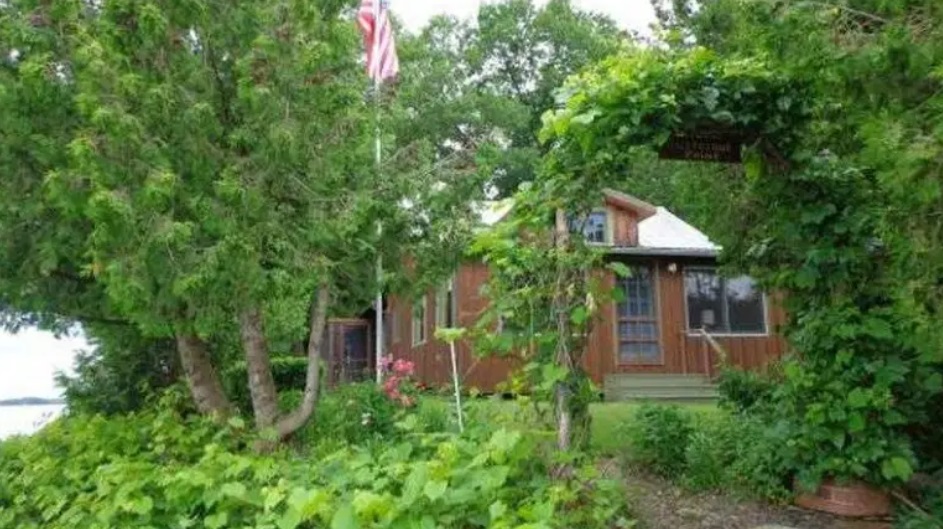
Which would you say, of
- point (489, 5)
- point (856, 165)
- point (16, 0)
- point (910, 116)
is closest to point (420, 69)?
point (489, 5)

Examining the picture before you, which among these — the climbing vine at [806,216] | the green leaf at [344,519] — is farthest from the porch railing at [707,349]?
the green leaf at [344,519]

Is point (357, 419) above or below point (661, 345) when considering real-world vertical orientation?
below

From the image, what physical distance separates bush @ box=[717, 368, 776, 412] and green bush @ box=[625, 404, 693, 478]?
4.13 feet

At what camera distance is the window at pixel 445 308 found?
45.0ft

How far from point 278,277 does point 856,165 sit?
3.82 m

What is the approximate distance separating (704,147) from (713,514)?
2398 millimetres

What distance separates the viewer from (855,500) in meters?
4.75

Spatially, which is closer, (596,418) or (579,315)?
(579,315)

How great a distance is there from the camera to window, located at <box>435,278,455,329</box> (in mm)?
13727

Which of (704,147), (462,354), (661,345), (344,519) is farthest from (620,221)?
(344,519)

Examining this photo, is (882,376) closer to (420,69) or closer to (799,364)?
(799,364)

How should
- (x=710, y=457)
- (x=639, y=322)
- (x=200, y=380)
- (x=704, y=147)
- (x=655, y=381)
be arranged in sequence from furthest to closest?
(x=639, y=322)
(x=655, y=381)
(x=200, y=380)
(x=704, y=147)
(x=710, y=457)

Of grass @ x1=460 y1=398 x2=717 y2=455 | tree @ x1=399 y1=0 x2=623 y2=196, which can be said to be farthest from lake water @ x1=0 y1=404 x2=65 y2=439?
tree @ x1=399 y1=0 x2=623 y2=196

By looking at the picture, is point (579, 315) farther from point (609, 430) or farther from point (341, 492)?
point (609, 430)
